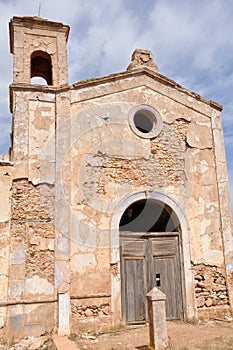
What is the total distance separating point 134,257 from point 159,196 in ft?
5.43

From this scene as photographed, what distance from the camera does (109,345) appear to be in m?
7.10

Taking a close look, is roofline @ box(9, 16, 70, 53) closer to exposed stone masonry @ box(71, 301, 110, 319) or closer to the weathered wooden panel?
the weathered wooden panel

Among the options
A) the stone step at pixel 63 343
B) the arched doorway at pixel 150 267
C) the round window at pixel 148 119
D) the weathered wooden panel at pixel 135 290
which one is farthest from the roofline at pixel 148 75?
the stone step at pixel 63 343

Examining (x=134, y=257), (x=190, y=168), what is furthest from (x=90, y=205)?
(x=190, y=168)

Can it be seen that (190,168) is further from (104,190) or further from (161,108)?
(104,190)

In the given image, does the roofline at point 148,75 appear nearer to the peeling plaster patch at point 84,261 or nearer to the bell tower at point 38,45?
the bell tower at point 38,45

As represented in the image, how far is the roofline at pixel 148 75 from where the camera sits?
9.59m

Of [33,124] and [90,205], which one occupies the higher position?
[33,124]

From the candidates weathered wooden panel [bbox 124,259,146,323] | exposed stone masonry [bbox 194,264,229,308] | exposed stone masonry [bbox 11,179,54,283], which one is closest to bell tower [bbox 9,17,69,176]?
exposed stone masonry [bbox 11,179,54,283]

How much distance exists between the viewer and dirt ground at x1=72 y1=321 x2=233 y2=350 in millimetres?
6746

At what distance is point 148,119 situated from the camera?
10.4 metres

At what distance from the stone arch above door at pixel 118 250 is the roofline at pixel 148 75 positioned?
10.0ft

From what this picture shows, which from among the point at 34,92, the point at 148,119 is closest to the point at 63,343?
the point at 34,92

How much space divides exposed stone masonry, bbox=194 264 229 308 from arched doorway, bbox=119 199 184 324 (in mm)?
463
